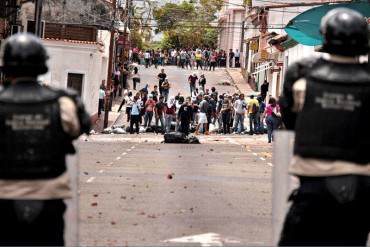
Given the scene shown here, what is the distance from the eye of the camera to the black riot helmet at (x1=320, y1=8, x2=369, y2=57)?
6.43 metres

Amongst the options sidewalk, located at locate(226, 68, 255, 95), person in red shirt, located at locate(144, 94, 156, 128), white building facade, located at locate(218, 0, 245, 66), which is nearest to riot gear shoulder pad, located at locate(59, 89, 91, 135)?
person in red shirt, located at locate(144, 94, 156, 128)

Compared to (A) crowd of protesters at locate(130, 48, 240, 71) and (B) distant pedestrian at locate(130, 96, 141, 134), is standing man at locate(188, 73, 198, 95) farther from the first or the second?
(B) distant pedestrian at locate(130, 96, 141, 134)

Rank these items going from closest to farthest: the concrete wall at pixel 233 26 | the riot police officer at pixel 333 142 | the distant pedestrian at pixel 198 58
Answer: the riot police officer at pixel 333 142
the distant pedestrian at pixel 198 58
the concrete wall at pixel 233 26

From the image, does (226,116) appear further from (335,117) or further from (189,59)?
(335,117)

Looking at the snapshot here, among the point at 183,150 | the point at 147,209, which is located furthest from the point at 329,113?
the point at 183,150

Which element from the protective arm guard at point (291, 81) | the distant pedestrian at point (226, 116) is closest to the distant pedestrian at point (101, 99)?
the distant pedestrian at point (226, 116)

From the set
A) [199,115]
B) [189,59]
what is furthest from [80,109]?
[189,59]

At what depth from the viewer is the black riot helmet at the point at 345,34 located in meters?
6.43

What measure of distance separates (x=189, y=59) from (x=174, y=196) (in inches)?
2685

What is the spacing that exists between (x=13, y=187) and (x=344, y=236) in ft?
6.28

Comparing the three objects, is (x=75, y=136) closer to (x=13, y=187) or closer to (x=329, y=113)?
(x=13, y=187)

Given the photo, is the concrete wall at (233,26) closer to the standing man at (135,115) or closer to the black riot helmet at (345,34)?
the standing man at (135,115)

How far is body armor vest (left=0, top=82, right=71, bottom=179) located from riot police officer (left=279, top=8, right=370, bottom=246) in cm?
139

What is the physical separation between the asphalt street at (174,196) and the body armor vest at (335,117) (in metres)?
5.02
